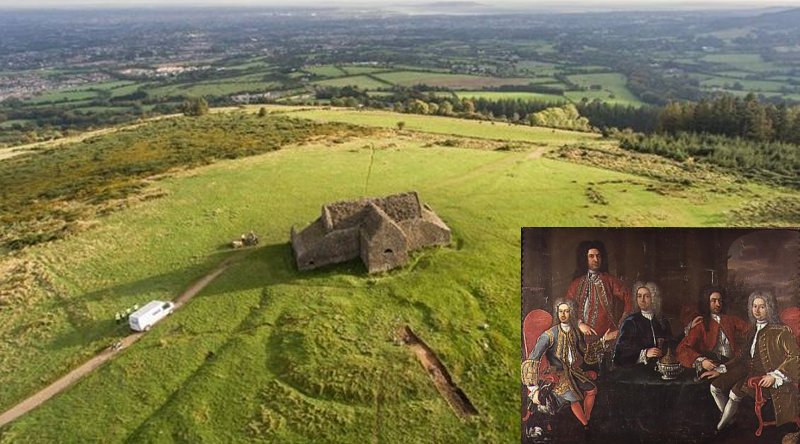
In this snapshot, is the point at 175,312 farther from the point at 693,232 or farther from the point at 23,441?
the point at 693,232

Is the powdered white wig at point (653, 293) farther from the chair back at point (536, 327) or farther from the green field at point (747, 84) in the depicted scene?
the green field at point (747, 84)

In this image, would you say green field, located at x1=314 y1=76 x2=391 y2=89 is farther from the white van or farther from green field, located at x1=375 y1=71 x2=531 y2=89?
the white van

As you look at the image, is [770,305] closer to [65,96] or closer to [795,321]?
[795,321]

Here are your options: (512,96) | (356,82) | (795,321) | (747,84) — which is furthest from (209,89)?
(795,321)

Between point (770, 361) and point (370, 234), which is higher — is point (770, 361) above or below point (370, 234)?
above

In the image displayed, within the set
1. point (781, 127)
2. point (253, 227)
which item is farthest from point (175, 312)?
point (781, 127)

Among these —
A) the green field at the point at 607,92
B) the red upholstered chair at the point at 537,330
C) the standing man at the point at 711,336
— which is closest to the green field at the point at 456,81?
the green field at the point at 607,92
